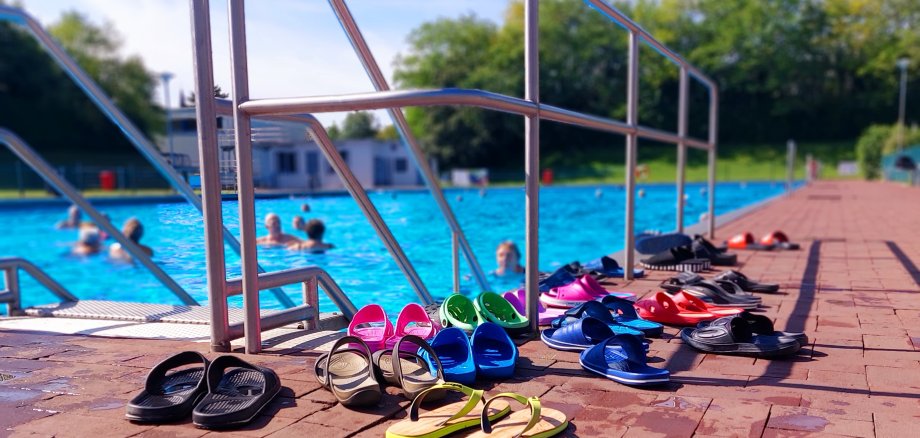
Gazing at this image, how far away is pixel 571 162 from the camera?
142 ft

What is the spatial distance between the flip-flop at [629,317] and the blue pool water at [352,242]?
4.34 ft

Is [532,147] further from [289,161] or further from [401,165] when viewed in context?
[401,165]

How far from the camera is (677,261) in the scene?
18.6 ft

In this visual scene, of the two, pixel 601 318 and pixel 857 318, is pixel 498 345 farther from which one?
pixel 857 318

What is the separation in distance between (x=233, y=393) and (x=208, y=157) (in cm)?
112

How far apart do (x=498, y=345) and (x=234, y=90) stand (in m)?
1.68

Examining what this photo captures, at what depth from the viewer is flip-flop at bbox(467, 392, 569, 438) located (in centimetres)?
202

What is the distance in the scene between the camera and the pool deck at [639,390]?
2.13 meters

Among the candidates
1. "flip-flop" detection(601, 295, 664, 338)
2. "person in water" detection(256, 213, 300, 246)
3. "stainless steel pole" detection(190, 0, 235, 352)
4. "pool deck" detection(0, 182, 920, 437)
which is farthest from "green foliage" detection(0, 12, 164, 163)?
"flip-flop" detection(601, 295, 664, 338)

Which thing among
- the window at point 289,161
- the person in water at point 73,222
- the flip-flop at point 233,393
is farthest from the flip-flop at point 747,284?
the window at point 289,161

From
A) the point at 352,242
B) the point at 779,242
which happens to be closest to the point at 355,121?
the point at 352,242

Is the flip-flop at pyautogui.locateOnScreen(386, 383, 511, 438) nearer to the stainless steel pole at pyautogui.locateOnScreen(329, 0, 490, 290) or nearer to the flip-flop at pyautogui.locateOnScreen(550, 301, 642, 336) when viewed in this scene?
the flip-flop at pyautogui.locateOnScreen(550, 301, 642, 336)

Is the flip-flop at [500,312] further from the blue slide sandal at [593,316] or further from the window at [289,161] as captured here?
the window at [289,161]

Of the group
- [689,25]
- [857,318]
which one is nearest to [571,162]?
[689,25]
